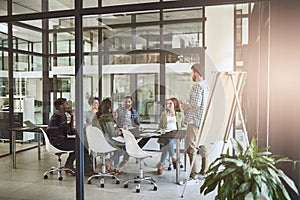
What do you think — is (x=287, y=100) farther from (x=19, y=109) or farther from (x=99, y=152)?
(x=19, y=109)

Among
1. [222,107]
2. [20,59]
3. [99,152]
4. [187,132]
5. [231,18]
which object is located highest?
[231,18]

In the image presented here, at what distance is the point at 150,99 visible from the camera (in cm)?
746

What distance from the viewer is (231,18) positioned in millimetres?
6168

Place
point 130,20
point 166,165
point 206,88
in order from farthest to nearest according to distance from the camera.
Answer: point 130,20, point 166,165, point 206,88

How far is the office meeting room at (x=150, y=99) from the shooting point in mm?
2652

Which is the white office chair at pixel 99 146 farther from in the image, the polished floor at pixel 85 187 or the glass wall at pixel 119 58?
Answer: the glass wall at pixel 119 58

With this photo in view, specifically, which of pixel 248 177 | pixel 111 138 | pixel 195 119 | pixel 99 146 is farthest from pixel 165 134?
pixel 248 177

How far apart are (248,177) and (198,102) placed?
305 cm

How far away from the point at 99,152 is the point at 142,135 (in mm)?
788

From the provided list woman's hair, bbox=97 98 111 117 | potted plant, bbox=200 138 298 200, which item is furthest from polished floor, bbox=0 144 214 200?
potted plant, bbox=200 138 298 200

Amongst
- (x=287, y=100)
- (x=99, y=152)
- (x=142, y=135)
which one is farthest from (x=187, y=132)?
(x=287, y=100)

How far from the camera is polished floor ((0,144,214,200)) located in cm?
448

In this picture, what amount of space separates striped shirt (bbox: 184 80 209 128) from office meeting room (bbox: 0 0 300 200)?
0.06 ft

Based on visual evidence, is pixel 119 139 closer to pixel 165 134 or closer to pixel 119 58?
pixel 165 134
